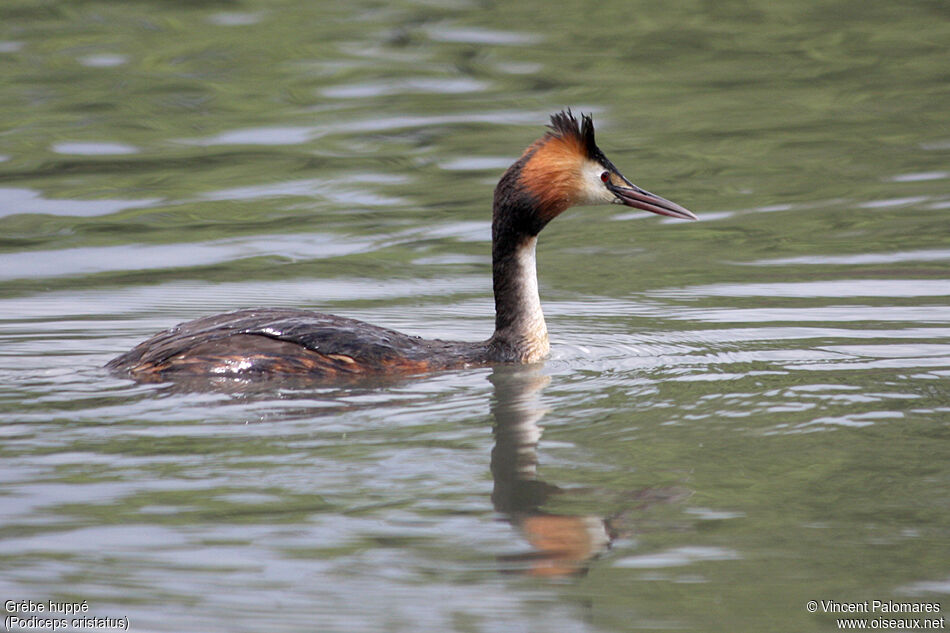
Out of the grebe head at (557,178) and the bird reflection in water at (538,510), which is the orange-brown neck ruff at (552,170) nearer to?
the grebe head at (557,178)

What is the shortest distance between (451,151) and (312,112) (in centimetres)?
172

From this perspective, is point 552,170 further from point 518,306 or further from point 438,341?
point 438,341

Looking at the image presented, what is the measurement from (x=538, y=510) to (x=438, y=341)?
8.59 feet

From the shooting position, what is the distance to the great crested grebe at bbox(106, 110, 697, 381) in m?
7.56

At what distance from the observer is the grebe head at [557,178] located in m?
8.09

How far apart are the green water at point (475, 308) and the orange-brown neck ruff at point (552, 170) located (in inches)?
34.8

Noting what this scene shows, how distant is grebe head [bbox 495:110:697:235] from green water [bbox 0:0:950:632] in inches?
32.0

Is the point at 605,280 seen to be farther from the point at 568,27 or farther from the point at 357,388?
the point at 568,27

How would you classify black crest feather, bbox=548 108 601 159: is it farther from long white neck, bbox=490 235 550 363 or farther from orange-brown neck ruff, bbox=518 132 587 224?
long white neck, bbox=490 235 550 363

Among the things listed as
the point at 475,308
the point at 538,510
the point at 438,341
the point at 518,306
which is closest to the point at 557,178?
the point at 518,306

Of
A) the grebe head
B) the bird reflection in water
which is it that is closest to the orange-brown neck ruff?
the grebe head

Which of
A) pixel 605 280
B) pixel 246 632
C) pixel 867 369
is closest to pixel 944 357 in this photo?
pixel 867 369

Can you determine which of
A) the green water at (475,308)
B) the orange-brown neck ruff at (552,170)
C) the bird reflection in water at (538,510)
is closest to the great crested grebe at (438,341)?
the orange-brown neck ruff at (552,170)

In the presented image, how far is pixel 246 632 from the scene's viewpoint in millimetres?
4590
